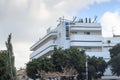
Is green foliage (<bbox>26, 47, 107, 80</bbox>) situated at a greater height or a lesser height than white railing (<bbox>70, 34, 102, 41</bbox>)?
lesser

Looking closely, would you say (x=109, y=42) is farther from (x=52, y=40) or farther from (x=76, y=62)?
(x=76, y=62)

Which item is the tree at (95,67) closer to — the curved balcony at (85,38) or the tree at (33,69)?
the tree at (33,69)

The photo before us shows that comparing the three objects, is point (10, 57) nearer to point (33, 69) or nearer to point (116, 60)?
point (33, 69)

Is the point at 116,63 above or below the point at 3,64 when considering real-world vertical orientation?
above

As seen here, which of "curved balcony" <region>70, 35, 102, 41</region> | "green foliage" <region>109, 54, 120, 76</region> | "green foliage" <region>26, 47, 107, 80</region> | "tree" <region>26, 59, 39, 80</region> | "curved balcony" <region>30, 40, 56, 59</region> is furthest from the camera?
"curved balcony" <region>30, 40, 56, 59</region>

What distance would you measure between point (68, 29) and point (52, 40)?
7074 mm

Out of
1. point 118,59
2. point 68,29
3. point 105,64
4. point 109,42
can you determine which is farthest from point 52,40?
point 118,59

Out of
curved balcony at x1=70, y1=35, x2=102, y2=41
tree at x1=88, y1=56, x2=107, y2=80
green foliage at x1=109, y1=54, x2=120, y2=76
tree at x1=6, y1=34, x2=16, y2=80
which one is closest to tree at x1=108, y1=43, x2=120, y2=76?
green foliage at x1=109, y1=54, x2=120, y2=76

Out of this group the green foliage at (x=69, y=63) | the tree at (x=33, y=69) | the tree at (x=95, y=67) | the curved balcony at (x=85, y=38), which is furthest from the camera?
the curved balcony at (x=85, y=38)

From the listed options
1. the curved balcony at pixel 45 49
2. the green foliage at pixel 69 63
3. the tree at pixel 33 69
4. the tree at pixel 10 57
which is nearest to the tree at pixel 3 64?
the tree at pixel 10 57

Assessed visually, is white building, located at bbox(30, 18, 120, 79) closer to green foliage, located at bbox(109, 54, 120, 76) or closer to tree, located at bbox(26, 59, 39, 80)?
tree, located at bbox(26, 59, 39, 80)

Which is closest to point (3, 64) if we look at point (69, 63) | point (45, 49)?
point (69, 63)

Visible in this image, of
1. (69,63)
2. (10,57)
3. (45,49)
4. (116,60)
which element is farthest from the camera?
(45,49)

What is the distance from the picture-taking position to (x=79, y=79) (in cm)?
6494
